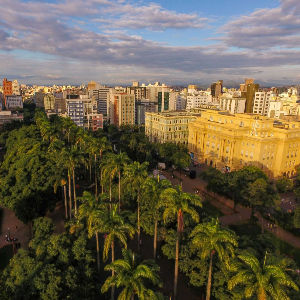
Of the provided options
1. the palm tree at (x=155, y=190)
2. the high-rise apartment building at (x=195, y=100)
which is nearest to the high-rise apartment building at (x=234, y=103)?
the high-rise apartment building at (x=195, y=100)

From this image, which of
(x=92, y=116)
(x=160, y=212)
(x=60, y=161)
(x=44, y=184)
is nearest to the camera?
(x=160, y=212)

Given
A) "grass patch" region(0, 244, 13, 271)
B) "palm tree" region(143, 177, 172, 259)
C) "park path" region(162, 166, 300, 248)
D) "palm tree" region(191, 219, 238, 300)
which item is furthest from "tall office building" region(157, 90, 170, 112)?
"palm tree" region(191, 219, 238, 300)

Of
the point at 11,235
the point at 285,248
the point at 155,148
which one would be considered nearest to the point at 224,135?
the point at 155,148

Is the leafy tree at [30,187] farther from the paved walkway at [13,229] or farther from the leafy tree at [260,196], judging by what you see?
the leafy tree at [260,196]

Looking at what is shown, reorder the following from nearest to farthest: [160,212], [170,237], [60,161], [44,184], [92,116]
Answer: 1. [170,237]
2. [160,212]
3. [60,161]
4. [44,184]
5. [92,116]

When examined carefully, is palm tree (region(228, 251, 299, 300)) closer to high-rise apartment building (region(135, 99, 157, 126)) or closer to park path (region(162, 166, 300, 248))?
park path (region(162, 166, 300, 248))

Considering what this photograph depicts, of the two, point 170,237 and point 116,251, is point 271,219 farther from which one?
point 116,251

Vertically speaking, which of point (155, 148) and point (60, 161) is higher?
point (60, 161)
